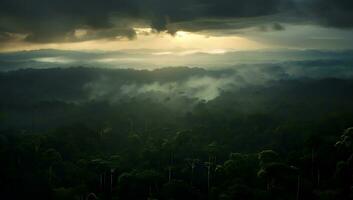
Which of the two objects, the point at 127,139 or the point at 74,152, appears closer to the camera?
the point at 74,152

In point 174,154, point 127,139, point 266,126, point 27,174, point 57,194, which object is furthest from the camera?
point 266,126

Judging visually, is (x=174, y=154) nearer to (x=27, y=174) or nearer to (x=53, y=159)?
(x=53, y=159)

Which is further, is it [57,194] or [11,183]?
[11,183]

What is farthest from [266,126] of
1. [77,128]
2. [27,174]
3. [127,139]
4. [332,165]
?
[27,174]

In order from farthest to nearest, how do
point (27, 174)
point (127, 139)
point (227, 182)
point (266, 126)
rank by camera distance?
point (266, 126) → point (127, 139) → point (27, 174) → point (227, 182)

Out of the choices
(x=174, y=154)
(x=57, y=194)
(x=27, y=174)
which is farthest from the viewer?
(x=174, y=154)

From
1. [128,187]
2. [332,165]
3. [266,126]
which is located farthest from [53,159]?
[266,126]

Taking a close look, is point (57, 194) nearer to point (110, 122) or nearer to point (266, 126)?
point (266, 126)

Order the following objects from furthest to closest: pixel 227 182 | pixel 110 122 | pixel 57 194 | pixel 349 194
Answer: pixel 110 122 < pixel 227 182 < pixel 57 194 < pixel 349 194
